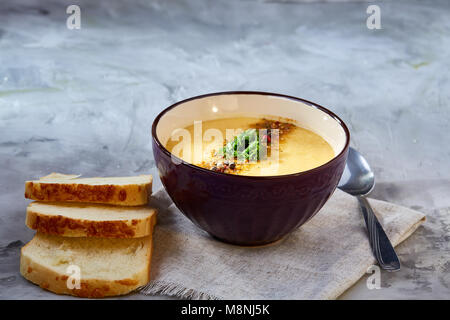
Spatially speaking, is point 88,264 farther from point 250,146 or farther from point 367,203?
point 367,203

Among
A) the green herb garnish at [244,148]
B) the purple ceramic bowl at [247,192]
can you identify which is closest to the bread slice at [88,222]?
the purple ceramic bowl at [247,192]

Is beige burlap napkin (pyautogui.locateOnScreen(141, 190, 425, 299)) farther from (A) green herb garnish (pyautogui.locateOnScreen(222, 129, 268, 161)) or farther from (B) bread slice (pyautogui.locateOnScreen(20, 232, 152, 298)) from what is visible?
(A) green herb garnish (pyautogui.locateOnScreen(222, 129, 268, 161))

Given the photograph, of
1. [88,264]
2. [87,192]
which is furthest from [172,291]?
[87,192]

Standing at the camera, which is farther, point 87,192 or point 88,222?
point 87,192

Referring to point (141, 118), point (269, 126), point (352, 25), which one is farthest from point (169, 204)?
point (352, 25)

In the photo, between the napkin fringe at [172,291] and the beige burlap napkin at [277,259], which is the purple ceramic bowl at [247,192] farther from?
the napkin fringe at [172,291]
